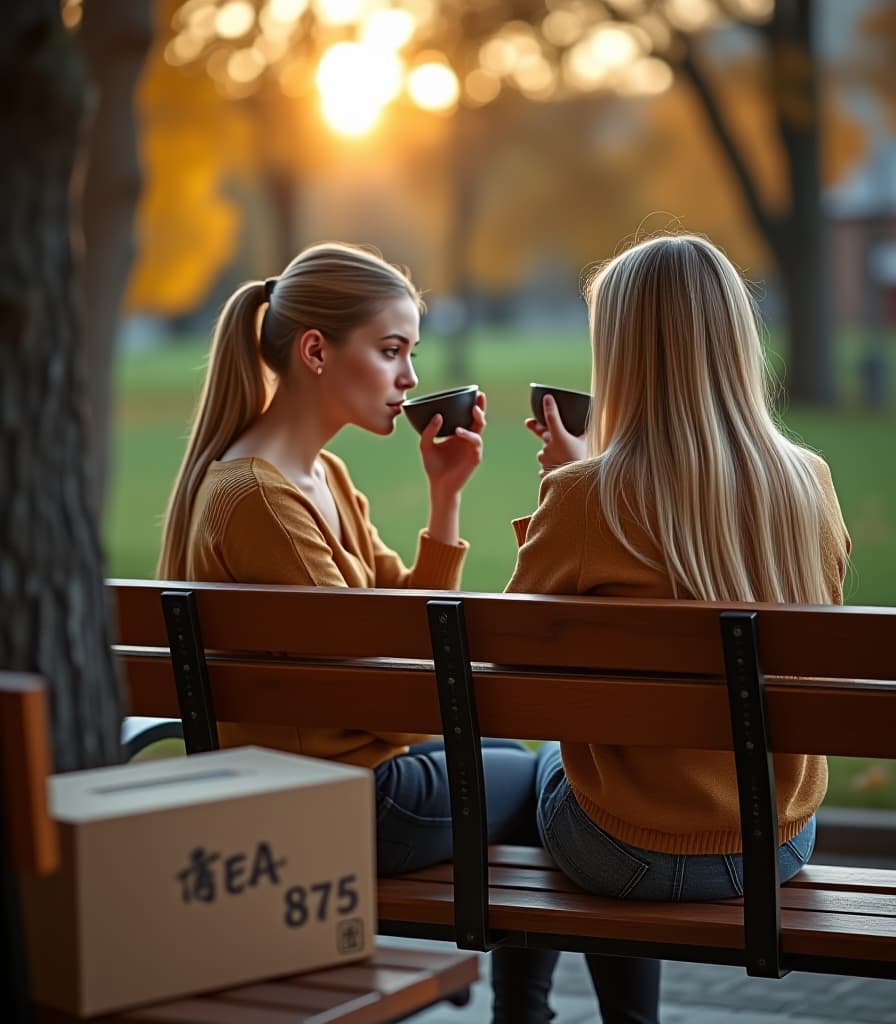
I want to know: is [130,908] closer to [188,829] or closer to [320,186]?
[188,829]

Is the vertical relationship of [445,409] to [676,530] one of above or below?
above

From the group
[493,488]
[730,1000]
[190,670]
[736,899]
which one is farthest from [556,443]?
[493,488]

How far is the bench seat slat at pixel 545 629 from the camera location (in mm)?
3047

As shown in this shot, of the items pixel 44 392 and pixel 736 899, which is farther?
pixel 736 899

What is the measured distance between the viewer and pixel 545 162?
5528 cm

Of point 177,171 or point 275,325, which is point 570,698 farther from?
point 177,171

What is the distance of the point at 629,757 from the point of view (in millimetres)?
3371

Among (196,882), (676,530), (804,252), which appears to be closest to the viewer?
(196,882)

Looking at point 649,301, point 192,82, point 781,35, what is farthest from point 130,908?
point 781,35

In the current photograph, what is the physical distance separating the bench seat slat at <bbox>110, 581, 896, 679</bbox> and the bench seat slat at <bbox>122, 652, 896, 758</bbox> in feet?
0.16

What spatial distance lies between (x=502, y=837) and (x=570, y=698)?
2.17 feet

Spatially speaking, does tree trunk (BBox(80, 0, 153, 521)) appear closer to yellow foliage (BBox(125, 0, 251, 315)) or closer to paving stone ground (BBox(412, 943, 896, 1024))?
yellow foliage (BBox(125, 0, 251, 315))

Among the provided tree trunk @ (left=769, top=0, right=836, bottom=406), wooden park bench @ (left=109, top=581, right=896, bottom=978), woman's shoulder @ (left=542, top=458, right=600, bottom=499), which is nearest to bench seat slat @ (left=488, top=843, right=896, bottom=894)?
wooden park bench @ (left=109, top=581, right=896, bottom=978)

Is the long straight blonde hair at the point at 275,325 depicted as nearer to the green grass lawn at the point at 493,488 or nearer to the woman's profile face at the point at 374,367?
the woman's profile face at the point at 374,367
